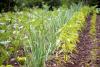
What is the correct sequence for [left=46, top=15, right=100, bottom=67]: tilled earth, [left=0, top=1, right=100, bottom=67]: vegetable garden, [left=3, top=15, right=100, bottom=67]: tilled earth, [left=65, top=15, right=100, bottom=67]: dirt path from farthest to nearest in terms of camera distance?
1. [left=65, top=15, right=100, bottom=67]: dirt path
2. [left=46, top=15, right=100, bottom=67]: tilled earth
3. [left=3, top=15, right=100, bottom=67]: tilled earth
4. [left=0, top=1, right=100, bottom=67]: vegetable garden

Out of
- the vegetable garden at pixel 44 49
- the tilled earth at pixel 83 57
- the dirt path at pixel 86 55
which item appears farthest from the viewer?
the dirt path at pixel 86 55

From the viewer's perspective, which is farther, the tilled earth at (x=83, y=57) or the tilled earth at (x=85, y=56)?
the tilled earth at (x=85, y=56)

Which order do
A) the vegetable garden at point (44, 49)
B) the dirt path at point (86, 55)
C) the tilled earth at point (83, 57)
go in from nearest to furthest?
1. the vegetable garden at point (44, 49)
2. the tilled earth at point (83, 57)
3. the dirt path at point (86, 55)

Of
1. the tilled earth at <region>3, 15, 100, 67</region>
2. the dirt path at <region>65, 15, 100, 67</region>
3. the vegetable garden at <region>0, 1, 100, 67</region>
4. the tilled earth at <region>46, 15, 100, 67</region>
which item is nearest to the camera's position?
the vegetable garden at <region>0, 1, 100, 67</region>

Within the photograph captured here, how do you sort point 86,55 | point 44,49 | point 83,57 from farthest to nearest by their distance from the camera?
point 86,55 → point 83,57 → point 44,49

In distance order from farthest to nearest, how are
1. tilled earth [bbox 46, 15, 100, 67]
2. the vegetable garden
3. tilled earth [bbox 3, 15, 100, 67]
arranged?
tilled earth [bbox 46, 15, 100, 67], tilled earth [bbox 3, 15, 100, 67], the vegetable garden

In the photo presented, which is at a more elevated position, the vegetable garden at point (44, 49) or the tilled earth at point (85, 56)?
the vegetable garden at point (44, 49)

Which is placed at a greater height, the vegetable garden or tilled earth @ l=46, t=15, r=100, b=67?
the vegetable garden

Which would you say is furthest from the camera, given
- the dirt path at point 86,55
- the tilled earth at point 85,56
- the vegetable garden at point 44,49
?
the dirt path at point 86,55

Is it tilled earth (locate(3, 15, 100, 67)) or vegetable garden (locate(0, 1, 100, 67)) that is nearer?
vegetable garden (locate(0, 1, 100, 67))

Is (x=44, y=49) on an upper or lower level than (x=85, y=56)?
upper

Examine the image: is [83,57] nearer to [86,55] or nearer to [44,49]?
[86,55]

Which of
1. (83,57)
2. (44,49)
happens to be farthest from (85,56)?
(44,49)

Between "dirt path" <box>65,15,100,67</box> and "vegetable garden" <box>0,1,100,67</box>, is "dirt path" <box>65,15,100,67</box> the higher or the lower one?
the lower one
